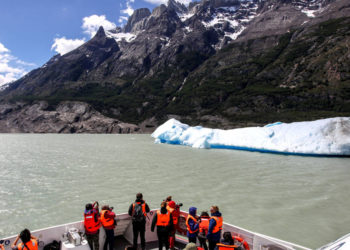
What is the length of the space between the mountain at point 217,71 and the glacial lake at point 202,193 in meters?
63.3

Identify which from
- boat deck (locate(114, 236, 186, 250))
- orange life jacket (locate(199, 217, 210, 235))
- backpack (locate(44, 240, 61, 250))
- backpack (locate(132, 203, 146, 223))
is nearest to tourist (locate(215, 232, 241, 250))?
orange life jacket (locate(199, 217, 210, 235))

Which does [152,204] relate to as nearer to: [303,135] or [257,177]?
[257,177]

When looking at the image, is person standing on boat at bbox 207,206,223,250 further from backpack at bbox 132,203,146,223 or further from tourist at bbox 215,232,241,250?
backpack at bbox 132,203,146,223

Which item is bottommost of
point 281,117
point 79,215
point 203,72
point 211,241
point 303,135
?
point 79,215

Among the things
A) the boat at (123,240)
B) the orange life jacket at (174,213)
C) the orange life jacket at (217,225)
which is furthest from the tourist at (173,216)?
the orange life jacket at (217,225)

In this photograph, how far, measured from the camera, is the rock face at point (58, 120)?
94625 mm

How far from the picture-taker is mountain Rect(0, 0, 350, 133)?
8331cm

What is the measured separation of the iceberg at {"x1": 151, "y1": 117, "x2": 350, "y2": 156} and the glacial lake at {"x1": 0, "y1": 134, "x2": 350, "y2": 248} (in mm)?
6725

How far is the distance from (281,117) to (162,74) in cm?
7895

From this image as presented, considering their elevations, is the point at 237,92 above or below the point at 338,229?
above

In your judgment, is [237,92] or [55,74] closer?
[237,92]

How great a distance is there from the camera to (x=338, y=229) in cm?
888

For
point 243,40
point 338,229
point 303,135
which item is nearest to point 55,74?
point 243,40

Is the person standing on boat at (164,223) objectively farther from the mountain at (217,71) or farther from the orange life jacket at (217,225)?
the mountain at (217,71)
